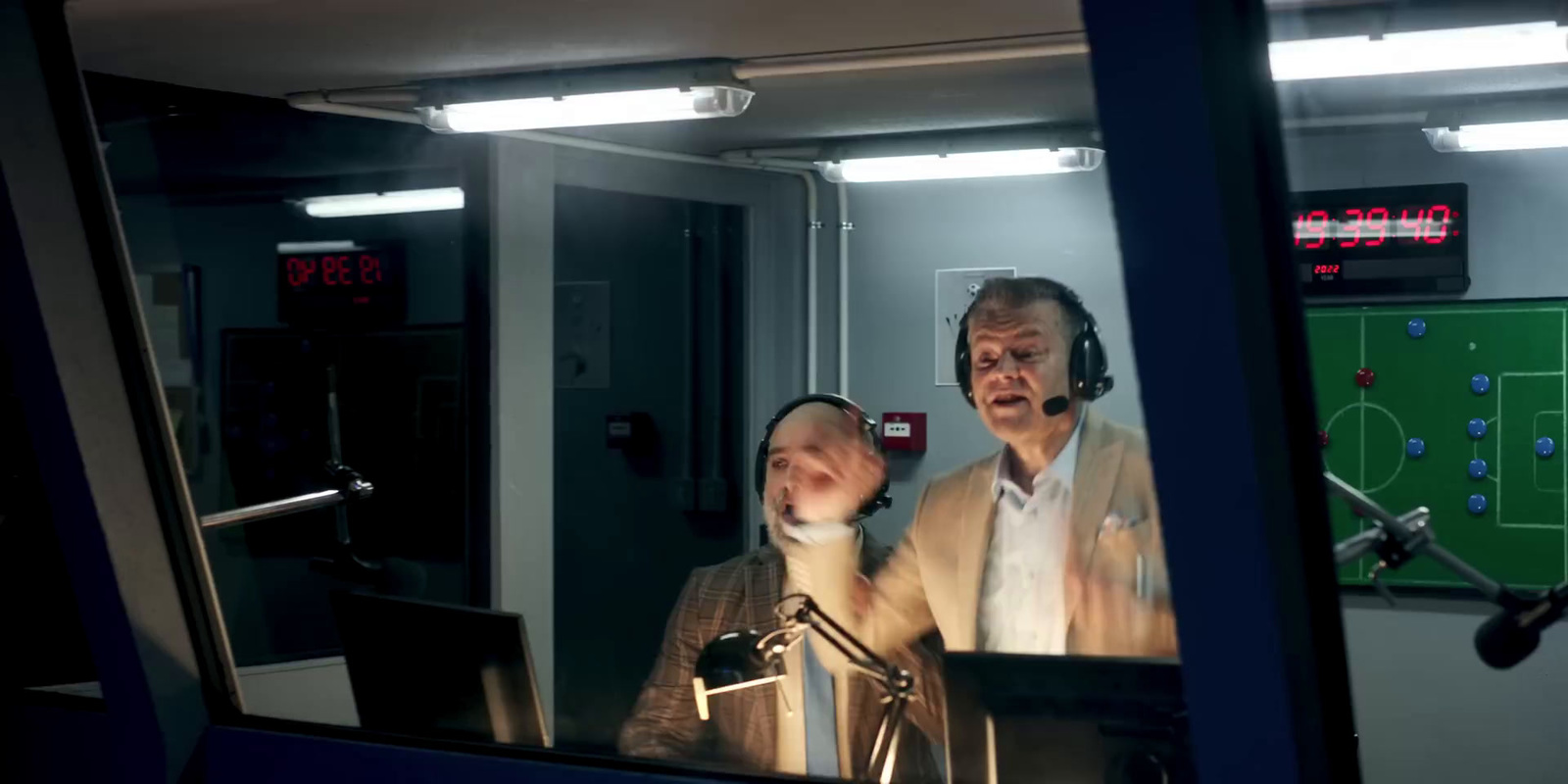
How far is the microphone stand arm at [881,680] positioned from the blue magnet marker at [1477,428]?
2.18 meters

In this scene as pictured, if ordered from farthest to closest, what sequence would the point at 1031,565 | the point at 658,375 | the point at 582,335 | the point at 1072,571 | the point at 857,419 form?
the point at 658,375 → the point at 582,335 → the point at 1031,565 → the point at 1072,571 → the point at 857,419

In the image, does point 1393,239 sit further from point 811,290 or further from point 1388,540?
point 1388,540

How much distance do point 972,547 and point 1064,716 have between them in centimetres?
145

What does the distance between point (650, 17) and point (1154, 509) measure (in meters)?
1.41

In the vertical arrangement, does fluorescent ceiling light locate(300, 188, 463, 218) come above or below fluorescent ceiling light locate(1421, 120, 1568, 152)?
below

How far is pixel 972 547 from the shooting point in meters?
3.13

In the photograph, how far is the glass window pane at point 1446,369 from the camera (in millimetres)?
3645

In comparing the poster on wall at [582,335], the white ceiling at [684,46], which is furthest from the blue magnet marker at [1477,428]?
the poster on wall at [582,335]

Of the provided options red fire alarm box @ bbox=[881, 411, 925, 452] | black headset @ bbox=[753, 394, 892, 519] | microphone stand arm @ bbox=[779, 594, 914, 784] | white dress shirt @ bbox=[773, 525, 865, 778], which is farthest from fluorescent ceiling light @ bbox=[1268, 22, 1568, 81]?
red fire alarm box @ bbox=[881, 411, 925, 452]

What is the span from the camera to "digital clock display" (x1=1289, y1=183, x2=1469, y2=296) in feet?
12.9

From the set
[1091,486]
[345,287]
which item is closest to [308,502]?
[345,287]

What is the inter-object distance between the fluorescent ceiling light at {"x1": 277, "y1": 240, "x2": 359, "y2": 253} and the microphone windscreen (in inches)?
111

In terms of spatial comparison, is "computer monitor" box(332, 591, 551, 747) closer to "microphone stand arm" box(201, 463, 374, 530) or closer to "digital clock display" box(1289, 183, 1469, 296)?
"microphone stand arm" box(201, 463, 374, 530)

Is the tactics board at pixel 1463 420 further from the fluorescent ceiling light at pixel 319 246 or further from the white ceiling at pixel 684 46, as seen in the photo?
the fluorescent ceiling light at pixel 319 246
